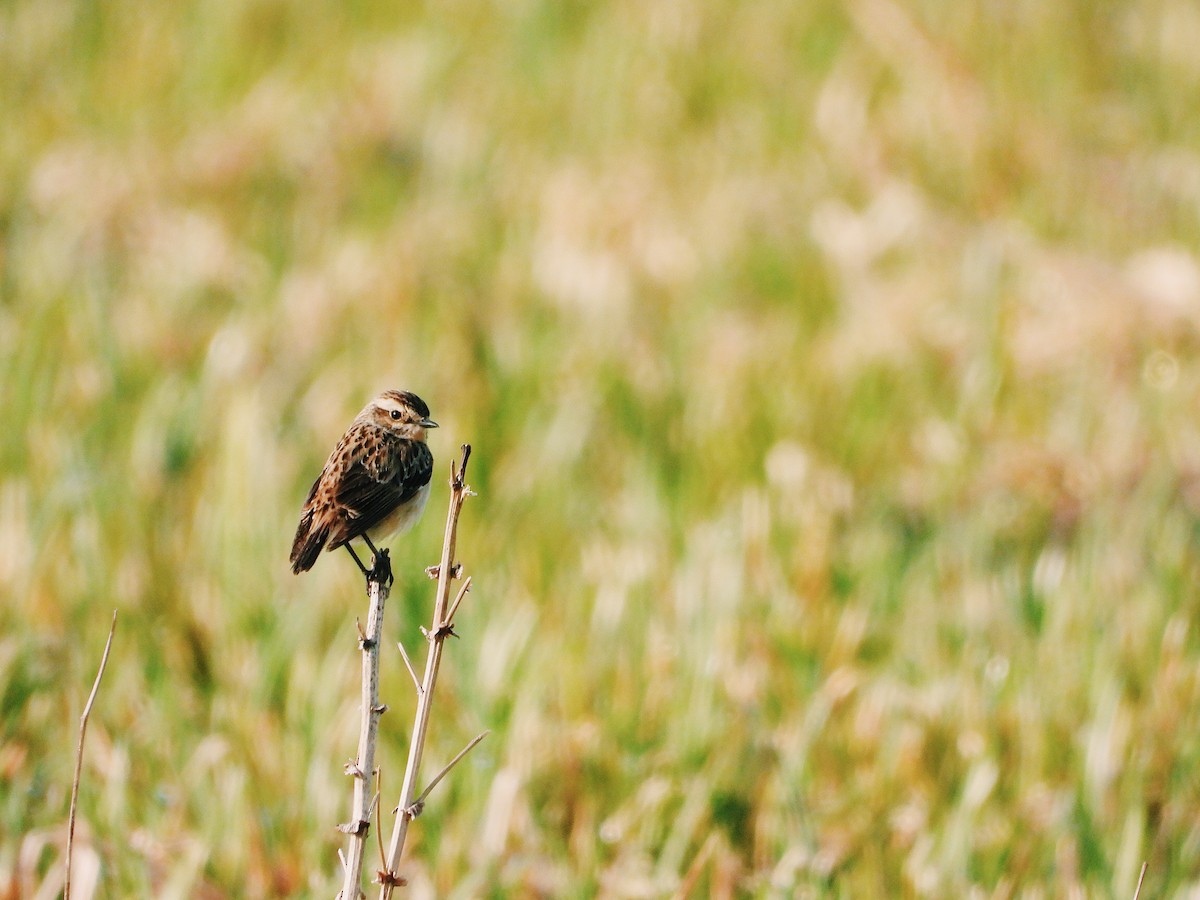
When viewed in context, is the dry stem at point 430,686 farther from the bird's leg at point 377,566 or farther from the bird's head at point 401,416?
the bird's head at point 401,416

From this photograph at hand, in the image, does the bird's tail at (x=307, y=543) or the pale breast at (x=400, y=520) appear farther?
the pale breast at (x=400, y=520)

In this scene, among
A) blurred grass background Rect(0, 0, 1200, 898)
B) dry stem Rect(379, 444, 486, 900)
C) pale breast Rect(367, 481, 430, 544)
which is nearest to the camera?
dry stem Rect(379, 444, 486, 900)

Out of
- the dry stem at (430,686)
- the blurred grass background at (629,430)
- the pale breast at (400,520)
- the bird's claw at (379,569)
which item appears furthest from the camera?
the blurred grass background at (629,430)

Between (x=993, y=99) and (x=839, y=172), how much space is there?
1.09m

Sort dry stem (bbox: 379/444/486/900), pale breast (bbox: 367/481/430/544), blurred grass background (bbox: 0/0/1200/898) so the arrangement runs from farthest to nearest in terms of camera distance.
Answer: blurred grass background (bbox: 0/0/1200/898) < pale breast (bbox: 367/481/430/544) < dry stem (bbox: 379/444/486/900)

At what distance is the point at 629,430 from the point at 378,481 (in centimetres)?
300

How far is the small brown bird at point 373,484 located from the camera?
60.5 inches

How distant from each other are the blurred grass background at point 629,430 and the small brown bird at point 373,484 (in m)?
1.09

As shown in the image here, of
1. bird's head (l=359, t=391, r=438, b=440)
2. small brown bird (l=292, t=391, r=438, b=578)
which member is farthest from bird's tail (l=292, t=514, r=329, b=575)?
bird's head (l=359, t=391, r=438, b=440)

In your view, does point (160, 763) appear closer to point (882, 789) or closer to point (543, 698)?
point (543, 698)

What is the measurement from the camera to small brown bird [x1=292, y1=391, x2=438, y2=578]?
154 cm

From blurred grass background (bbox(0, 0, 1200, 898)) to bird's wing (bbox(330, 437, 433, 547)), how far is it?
1118 millimetres

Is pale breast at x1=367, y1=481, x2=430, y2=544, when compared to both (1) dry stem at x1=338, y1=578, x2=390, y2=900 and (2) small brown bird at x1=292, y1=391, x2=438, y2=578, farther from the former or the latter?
(1) dry stem at x1=338, y1=578, x2=390, y2=900

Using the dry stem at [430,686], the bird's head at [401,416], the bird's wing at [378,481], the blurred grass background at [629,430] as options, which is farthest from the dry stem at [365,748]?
the blurred grass background at [629,430]
